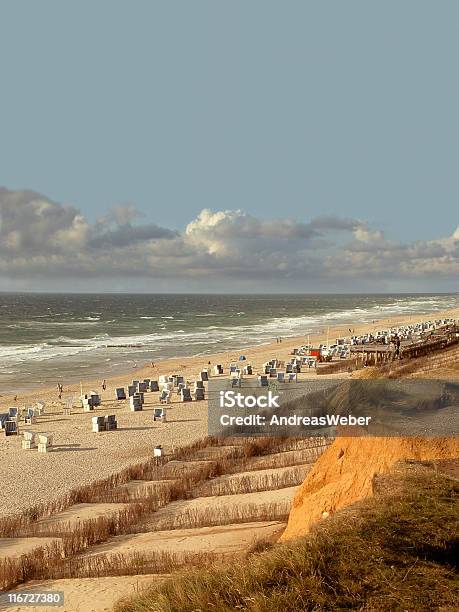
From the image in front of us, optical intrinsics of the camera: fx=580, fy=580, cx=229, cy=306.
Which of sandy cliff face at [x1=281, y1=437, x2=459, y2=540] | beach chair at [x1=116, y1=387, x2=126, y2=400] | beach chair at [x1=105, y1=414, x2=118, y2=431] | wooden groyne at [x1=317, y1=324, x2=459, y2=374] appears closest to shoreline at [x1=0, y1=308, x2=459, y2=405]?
beach chair at [x1=116, y1=387, x2=126, y2=400]

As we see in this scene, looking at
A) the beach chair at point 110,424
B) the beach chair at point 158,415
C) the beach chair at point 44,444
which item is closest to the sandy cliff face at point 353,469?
the beach chair at point 44,444

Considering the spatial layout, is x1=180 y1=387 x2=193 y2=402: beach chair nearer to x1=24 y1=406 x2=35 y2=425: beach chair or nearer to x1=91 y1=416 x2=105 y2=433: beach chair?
x1=91 y1=416 x2=105 y2=433: beach chair

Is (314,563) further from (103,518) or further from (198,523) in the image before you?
(103,518)

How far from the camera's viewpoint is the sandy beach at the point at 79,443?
1523cm

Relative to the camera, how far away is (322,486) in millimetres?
9484

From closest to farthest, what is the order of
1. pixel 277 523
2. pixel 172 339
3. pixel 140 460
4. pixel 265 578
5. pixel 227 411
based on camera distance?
1. pixel 265 578
2. pixel 277 523
3. pixel 140 460
4. pixel 227 411
5. pixel 172 339

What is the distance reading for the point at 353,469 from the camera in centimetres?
920

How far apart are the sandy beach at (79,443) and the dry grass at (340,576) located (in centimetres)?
915

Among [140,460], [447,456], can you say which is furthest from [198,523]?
[140,460]

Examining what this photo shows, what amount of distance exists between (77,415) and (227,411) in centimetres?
648

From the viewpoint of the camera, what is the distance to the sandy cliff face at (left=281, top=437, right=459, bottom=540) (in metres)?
8.78

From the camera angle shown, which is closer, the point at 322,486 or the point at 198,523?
the point at 322,486

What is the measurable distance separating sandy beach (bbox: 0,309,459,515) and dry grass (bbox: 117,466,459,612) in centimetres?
915

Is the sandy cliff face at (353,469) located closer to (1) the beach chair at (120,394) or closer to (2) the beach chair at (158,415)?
(2) the beach chair at (158,415)
